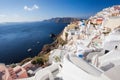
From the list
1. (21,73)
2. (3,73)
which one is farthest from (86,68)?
(21,73)

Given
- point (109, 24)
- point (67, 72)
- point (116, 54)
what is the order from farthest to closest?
point (109, 24), point (116, 54), point (67, 72)

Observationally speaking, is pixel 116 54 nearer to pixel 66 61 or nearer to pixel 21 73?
pixel 66 61

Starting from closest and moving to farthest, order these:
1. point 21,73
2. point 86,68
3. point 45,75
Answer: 1. point 86,68
2. point 45,75
3. point 21,73

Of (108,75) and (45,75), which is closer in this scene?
(108,75)

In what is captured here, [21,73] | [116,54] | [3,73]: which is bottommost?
[21,73]

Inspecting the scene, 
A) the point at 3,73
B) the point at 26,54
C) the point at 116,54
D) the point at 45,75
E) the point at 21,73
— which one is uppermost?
the point at 116,54

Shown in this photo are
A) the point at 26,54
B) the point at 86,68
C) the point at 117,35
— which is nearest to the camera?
the point at 86,68

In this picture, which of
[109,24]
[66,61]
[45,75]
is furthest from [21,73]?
[109,24]

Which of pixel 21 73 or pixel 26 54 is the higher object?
pixel 21 73

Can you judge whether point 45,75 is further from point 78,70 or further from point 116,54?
point 116,54
